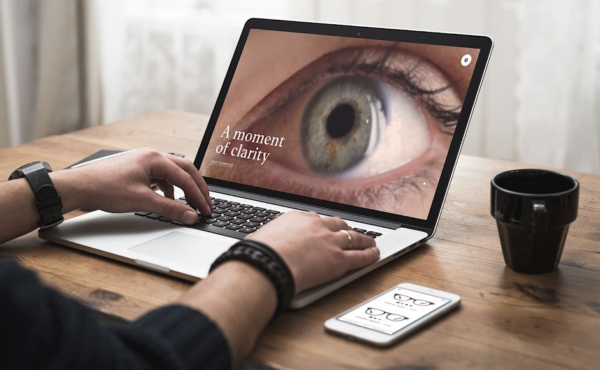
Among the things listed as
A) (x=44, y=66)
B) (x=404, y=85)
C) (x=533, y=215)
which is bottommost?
(x=44, y=66)

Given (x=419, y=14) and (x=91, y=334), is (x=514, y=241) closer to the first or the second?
(x=91, y=334)

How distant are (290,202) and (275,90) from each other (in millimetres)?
210

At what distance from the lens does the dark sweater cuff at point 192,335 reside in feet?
2.11

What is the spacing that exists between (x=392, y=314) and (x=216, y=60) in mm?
2028

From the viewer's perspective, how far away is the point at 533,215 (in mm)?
812

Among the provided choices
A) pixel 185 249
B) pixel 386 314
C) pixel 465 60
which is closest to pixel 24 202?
pixel 185 249

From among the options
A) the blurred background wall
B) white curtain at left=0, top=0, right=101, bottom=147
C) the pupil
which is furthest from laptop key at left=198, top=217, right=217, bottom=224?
white curtain at left=0, top=0, right=101, bottom=147

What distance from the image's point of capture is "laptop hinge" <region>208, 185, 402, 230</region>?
40.1 inches

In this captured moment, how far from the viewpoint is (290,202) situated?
111 centimetres

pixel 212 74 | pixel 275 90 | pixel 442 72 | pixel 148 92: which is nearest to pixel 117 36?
pixel 148 92

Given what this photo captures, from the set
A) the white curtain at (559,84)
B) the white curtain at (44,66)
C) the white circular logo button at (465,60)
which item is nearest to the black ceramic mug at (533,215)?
the white circular logo button at (465,60)

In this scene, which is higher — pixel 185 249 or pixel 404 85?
pixel 404 85

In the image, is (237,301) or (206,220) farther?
(206,220)

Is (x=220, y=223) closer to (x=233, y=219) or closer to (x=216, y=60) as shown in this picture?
(x=233, y=219)
